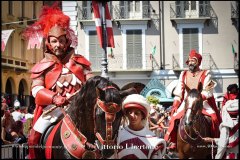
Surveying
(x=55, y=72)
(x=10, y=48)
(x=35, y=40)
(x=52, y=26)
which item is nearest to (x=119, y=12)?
(x=10, y=48)

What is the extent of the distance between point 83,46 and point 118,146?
3023cm

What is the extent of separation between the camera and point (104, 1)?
43.2 ft

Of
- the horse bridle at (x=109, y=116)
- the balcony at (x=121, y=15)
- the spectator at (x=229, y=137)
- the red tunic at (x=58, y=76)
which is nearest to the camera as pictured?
the horse bridle at (x=109, y=116)

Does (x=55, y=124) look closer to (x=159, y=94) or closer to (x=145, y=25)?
(x=159, y=94)

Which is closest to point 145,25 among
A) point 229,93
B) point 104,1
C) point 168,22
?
point 168,22

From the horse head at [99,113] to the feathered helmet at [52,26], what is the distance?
1600mm

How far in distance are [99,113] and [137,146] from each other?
0.55m

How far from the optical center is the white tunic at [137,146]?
232 inches

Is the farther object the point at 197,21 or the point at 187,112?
the point at 197,21

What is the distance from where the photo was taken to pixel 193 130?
852cm

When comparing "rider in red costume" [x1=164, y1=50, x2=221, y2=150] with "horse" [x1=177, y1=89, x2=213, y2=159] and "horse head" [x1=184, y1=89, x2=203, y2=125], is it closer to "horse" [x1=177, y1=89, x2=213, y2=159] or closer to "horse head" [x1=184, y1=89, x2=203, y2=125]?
"horse" [x1=177, y1=89, x2=213, y2=159]

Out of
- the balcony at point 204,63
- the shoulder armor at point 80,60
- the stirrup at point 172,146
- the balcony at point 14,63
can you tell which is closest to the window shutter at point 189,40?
the balcony at point 204,63

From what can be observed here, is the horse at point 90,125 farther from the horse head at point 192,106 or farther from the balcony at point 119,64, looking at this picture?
the balcony at point 119,64

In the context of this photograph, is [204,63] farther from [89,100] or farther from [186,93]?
[89,100]
